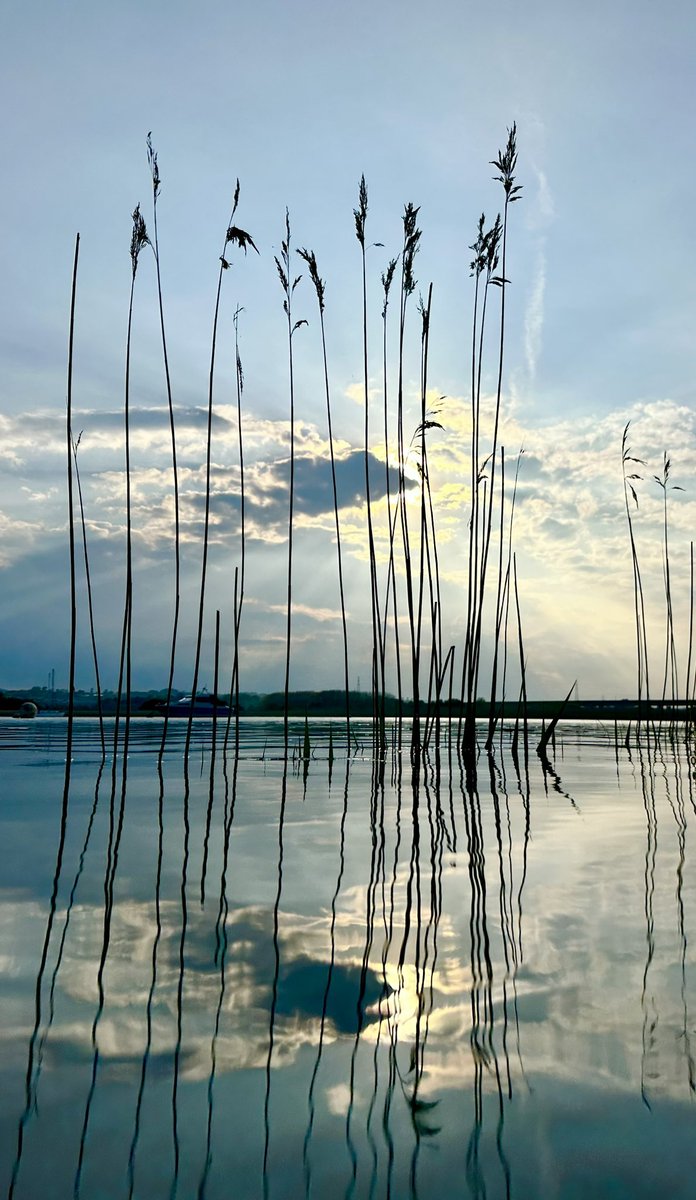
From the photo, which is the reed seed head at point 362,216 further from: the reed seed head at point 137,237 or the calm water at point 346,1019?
the calm water at point 346,1019

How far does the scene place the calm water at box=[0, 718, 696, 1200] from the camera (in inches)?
41.0

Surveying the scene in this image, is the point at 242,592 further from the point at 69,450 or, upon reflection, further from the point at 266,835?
the point at 266,835

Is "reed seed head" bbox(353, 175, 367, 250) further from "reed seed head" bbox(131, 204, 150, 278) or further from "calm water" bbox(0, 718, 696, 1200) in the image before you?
"calm water" bbox(0, 718, 696, 1200)

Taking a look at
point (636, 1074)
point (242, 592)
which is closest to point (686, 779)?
point (242, 592)

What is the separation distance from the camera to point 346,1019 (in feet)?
4.85

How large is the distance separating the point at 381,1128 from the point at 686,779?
636 cm

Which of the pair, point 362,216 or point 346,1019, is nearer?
point 346,1019

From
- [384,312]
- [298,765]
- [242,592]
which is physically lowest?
[298,765]

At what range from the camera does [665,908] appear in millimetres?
2332

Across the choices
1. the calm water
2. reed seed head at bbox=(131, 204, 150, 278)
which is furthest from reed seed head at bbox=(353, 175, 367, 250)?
the calm water

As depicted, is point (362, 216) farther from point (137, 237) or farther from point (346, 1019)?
point (346, 1019)

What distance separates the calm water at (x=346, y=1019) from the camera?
104 centimetres

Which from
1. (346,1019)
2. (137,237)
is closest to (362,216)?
(137,237)

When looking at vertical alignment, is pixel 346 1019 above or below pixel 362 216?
below
